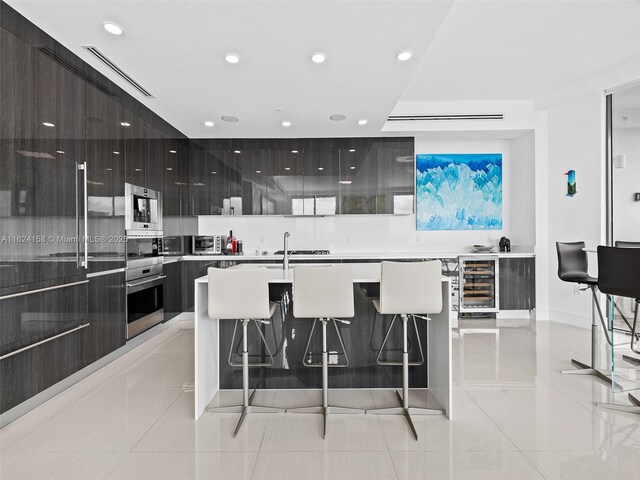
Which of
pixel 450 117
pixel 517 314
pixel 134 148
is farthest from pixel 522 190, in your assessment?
pixel 134 148

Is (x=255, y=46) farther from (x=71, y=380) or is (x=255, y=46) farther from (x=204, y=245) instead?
(x=204, y=245)

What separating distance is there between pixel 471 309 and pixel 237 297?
3.96 metres

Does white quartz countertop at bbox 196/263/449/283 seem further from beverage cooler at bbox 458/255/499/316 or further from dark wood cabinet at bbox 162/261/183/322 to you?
beverage cooler at bbox 458/255/499/316

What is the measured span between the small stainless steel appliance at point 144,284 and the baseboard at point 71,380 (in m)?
0.10

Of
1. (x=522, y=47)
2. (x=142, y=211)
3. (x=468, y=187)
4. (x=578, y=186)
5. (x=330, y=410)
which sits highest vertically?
(x=522, y=47)

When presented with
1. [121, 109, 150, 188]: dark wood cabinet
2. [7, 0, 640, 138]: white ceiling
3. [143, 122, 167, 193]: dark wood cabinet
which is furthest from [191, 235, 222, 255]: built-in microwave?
[7, 0, 640, 138]: white ceiling

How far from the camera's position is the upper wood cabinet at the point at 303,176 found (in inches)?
213

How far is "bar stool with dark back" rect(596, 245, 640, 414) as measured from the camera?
2459mm

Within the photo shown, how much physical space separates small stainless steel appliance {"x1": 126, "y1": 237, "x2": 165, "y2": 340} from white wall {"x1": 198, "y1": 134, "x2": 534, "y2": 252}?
1554 millimetres

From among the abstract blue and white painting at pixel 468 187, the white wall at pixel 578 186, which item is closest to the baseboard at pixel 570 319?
the white wall at pixel 578 186

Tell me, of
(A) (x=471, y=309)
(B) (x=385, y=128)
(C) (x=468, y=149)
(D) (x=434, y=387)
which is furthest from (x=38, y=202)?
(C) (x=468, y=149)

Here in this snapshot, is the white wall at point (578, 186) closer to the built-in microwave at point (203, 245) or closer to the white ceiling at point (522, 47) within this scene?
the white ceiling at point (522, 47)

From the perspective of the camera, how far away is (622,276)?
2529 mm

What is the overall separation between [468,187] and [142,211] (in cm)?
462
